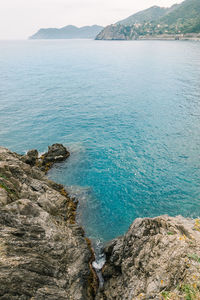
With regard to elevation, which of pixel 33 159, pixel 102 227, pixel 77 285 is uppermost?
pixel 33 159

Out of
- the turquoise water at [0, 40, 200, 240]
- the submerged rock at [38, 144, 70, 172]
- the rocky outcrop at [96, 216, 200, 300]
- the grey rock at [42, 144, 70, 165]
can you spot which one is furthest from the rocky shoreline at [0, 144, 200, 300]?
the grey rock at [42, 144, 70, 165]

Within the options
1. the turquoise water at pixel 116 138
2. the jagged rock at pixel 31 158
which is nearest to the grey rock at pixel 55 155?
the jagged rock at pixel 31 158

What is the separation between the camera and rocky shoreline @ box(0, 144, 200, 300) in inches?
493

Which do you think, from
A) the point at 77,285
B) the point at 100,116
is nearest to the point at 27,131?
the point at 100,116

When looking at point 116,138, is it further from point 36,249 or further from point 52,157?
point 36,249

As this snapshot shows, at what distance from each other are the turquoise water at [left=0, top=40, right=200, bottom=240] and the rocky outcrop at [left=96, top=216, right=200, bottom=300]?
689cm

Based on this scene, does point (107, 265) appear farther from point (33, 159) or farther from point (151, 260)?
point (33, 159)

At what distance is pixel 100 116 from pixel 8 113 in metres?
29.6

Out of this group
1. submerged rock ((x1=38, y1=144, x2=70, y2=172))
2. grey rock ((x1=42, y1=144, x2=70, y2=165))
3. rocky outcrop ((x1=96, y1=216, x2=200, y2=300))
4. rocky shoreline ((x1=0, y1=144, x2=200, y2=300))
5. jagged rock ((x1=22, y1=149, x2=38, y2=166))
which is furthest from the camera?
grey rock ((x1=42, y1=144, x2=70, y2=165))

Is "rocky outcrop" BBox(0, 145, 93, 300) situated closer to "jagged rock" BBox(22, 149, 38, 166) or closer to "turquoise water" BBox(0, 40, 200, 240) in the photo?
"turquoise water" BBox(0, 40, 200, 240)

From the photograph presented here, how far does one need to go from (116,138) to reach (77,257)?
30804 millimetres

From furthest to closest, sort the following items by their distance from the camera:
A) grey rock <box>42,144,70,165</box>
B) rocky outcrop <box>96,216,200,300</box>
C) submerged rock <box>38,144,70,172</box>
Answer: grey rock <box>42,144,70,165</box>
submerged rock <box>38,144,70,172</box>
rocky outcrop <box>96,216,200,300</box>

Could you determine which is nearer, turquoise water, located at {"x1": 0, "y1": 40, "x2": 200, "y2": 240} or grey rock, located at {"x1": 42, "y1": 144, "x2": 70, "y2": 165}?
turquoise water, located at {"x1": 0, "y1": 40, "x2": 200, "y2": 240}

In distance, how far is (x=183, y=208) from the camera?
90.4 ft
